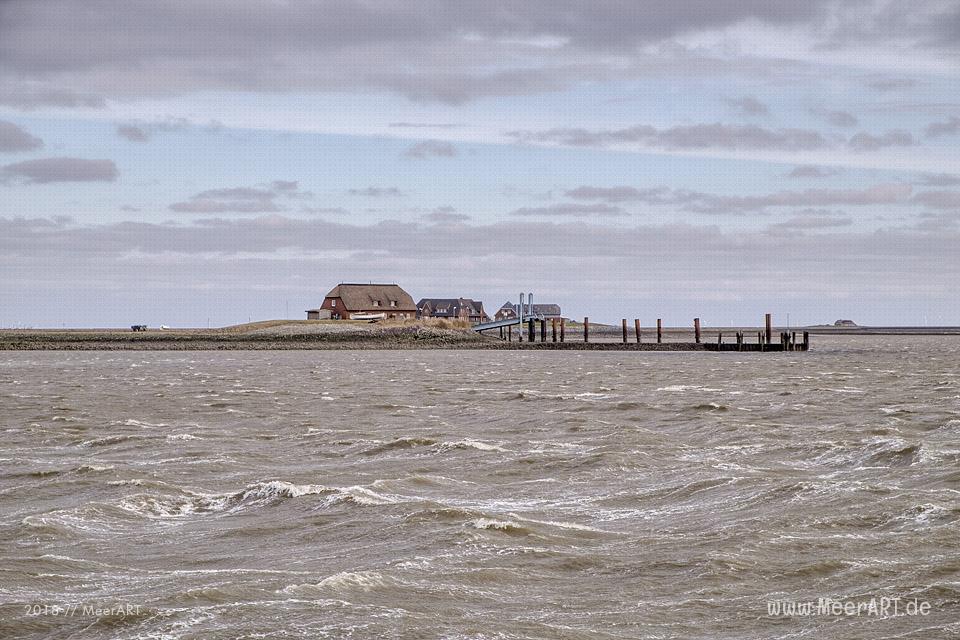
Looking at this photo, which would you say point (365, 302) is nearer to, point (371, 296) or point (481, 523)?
point (371, 296)

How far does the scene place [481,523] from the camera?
40.9 ft

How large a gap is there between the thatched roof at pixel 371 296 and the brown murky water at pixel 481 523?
100260 millimetres

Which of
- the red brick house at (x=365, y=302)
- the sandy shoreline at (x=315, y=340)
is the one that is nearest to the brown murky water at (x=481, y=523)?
the sandy shoreline at (x=315, y=340)

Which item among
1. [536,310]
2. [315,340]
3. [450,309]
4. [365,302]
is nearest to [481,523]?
[315,340]

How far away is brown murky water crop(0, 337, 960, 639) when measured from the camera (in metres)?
9.07

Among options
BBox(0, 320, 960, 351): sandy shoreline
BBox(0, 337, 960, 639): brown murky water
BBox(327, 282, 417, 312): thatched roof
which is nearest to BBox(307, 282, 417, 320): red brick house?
BBox(327, 282, 417, 312): thatched roof

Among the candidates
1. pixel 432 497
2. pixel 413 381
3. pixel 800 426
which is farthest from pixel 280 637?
pixel 413 381

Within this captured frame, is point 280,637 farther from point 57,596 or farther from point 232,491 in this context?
point 232,491

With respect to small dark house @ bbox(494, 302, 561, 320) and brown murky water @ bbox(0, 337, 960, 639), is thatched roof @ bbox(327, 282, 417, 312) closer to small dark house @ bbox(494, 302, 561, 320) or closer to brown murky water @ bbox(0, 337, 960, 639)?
small dark house @ bbox(494, 302, 561, 320)

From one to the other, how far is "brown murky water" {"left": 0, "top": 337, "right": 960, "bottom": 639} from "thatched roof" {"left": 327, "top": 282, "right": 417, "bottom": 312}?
10026 centimetres

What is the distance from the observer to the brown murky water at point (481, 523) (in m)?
9.07

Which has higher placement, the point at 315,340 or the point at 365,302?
the point at 365,302

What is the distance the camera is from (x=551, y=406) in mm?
29047

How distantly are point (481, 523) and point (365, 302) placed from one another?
117 metres
